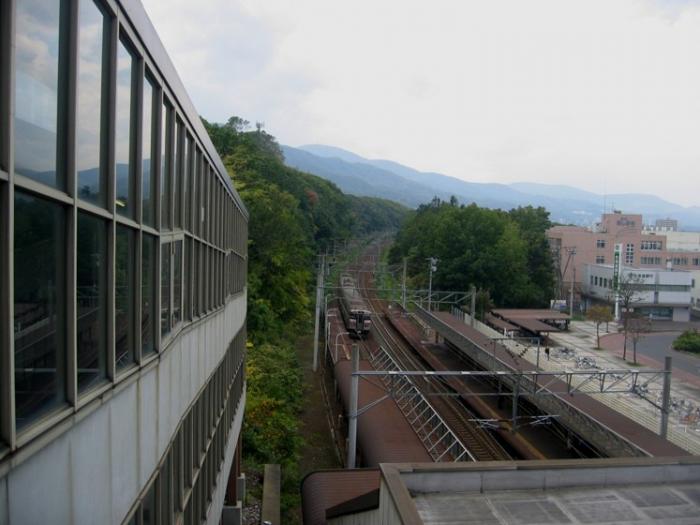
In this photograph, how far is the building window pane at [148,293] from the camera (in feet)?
12.2

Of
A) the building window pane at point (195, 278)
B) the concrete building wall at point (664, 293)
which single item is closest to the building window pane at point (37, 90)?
the building window pane at point (195, 278)

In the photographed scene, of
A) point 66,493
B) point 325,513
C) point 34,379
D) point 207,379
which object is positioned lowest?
point 325,513

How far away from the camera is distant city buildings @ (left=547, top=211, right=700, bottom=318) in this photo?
56866 millimetres

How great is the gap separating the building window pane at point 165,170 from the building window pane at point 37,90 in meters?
1.85

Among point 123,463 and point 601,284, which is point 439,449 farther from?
point 601,284

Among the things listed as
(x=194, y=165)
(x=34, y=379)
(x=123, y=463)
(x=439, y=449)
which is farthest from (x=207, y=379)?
(x=439, y=449)

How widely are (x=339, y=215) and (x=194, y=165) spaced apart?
75.9 metres

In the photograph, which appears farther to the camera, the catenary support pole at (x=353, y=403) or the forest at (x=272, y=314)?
the forest at (x=272, y=314)

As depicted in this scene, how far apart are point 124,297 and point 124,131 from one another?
0.90 metres

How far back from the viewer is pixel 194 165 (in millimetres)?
5469

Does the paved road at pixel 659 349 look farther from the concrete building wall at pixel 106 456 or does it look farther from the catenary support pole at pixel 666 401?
the concrete building wall at pixel 106 456

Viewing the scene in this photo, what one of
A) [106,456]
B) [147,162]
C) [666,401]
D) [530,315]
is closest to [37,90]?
[147,162]

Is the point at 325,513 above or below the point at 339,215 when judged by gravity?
below

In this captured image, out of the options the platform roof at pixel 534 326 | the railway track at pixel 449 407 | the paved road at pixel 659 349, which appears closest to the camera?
the railway track at pixel 449 407
